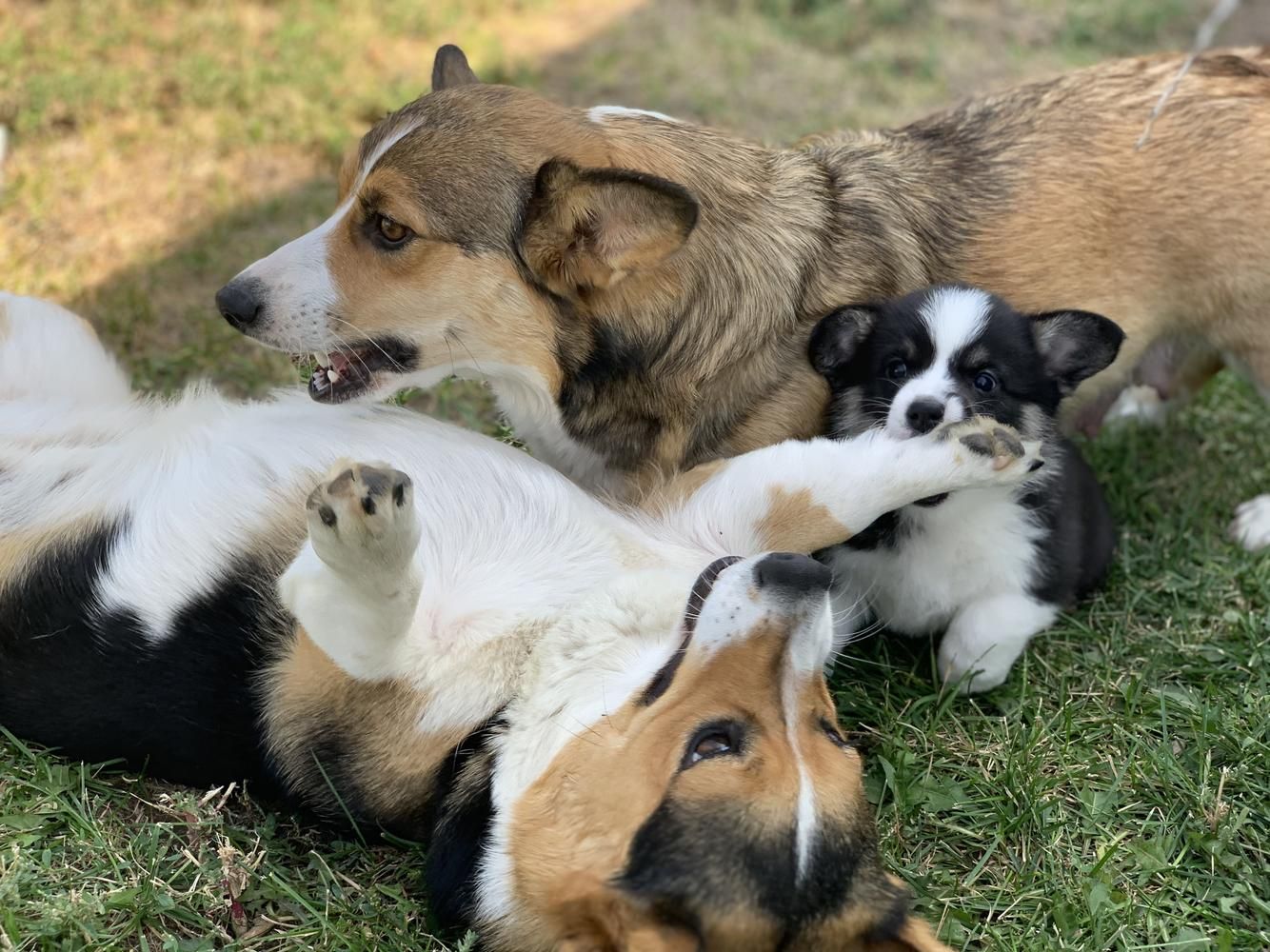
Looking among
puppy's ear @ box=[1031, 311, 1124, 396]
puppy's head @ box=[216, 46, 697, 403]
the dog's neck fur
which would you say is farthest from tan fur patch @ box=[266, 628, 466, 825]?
puppy's ear @ box=[1031, 311, 1124, 396]

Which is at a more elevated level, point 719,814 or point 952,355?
point 952,355

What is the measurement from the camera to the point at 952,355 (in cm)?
313

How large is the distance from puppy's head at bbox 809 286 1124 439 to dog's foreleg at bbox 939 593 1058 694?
488 millimetres

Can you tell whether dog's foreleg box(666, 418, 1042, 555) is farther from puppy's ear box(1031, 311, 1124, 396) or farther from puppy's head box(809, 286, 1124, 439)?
puppy's ear box(1031, 311, 1124, 396)

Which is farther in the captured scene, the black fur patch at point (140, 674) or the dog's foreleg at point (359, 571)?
the black fur patch at point (140, 674)

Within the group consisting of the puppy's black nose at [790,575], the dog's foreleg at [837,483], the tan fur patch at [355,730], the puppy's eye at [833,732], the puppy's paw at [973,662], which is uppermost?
the puppy's black nose at [790,575]

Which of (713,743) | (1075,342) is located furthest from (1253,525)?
(713,743)

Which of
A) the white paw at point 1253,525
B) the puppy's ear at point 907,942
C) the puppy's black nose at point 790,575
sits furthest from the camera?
the white paw at point 1253,525

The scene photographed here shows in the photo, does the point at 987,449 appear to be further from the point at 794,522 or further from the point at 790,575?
the point at 790,575

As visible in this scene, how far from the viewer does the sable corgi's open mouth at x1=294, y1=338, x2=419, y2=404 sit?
9.73ft

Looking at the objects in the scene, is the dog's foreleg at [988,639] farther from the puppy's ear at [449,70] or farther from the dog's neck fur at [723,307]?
the puppy's ear at [449,70]

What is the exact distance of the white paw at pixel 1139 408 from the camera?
444cm

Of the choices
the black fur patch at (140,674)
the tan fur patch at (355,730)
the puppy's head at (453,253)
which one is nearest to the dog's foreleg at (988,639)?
the puppy's head at (453,253)

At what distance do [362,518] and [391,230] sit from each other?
895 millimetres
